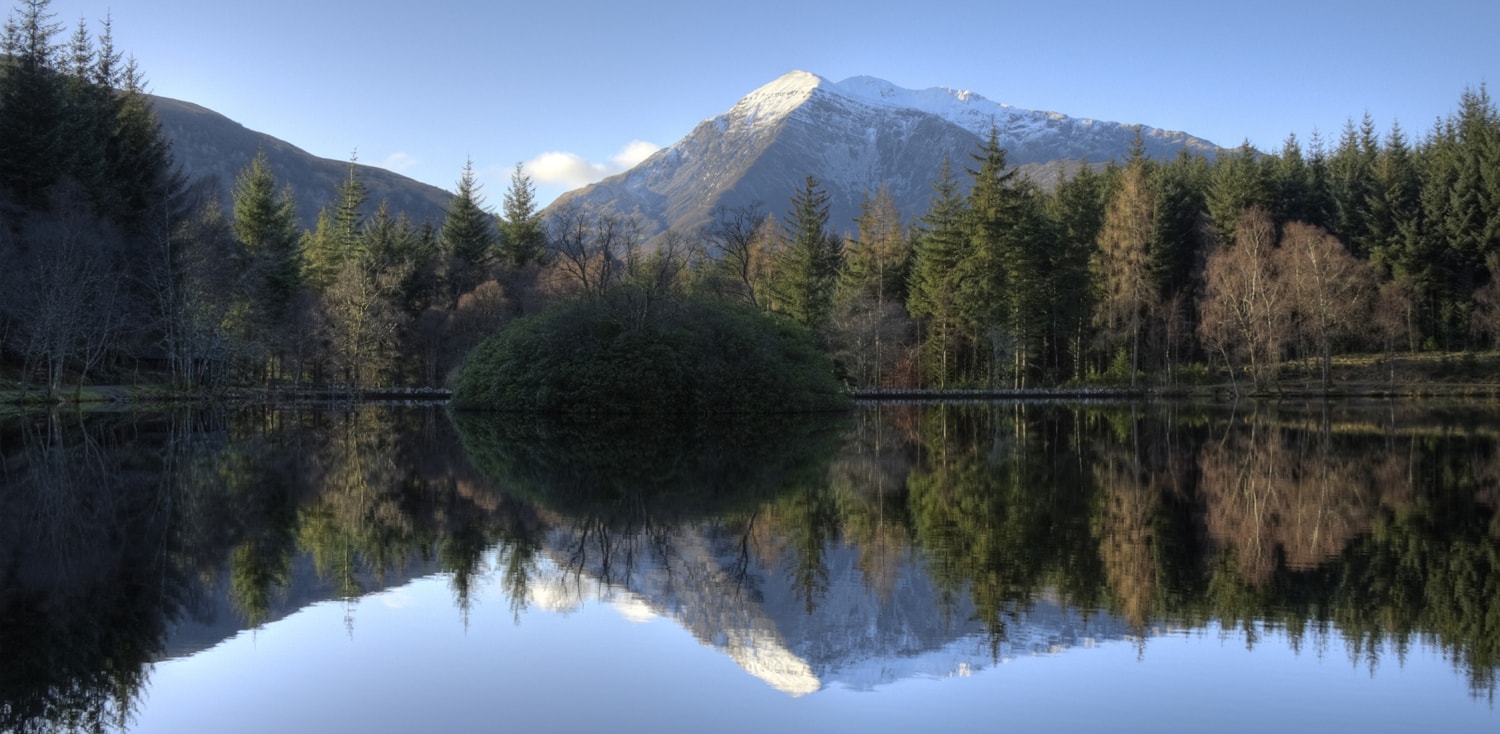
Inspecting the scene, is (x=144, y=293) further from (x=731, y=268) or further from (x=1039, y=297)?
(x=1039, y=297)

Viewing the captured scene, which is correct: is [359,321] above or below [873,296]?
below

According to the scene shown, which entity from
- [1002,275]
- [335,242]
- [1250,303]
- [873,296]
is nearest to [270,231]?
[335,242]

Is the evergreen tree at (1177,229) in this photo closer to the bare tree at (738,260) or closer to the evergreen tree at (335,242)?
the bare tree at (738,260)

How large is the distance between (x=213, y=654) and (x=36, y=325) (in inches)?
1301

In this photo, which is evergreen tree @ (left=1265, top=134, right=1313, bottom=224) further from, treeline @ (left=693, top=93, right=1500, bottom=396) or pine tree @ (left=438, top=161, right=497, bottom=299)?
pine tree @ (left=438, top=161, right=497, bottom=299)

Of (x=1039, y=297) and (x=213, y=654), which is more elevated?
(x=1039, y=297)

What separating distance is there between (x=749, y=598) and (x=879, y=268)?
52.1 metres

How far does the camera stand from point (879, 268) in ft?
195

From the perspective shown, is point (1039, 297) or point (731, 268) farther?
point (731, 268)

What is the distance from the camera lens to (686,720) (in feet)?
18.6

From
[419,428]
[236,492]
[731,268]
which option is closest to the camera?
[236,492]

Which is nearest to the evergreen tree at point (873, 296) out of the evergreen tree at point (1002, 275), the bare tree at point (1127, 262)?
the evergreen tree at point (1002, 275)

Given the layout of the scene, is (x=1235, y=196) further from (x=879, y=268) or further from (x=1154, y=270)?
(x=879, y=268)

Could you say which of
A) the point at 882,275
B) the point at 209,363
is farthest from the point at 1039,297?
the point at 209,363
